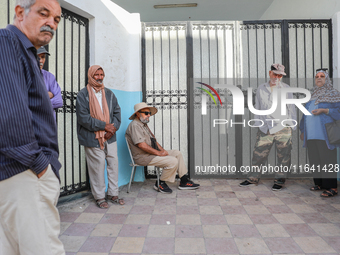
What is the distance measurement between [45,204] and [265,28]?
5024mm

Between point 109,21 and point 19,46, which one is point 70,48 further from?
point 19,46

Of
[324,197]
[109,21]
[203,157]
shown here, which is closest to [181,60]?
[109,21]

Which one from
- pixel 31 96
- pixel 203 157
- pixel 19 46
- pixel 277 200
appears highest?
pixel 19 46

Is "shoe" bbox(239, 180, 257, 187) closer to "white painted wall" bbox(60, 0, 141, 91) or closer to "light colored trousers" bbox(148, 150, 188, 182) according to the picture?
"light colored trousers" bbox(148, 150, 188, 182)

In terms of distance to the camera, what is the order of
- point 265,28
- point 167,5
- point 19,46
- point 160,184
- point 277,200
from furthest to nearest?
point 167,5, point 265,28, point 160,184, point 277,200, point 19,46

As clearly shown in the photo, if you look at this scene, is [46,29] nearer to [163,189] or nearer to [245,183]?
[163,189]

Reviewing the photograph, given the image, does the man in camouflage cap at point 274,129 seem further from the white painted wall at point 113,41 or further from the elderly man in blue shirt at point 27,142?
the elderly man in blue shirt at point 27,142

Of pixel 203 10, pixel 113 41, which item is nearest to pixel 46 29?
pixel 113 41

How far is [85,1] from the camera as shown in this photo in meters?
3.77

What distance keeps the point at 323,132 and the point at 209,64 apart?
7.79 ft

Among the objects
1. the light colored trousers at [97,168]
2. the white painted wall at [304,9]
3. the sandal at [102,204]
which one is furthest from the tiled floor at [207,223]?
the white painted wall at [304,9]

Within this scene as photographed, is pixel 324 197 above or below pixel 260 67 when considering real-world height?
below

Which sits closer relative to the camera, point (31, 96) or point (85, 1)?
point (31, 96)

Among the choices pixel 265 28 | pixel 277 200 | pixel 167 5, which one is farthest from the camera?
pixel 167 5
